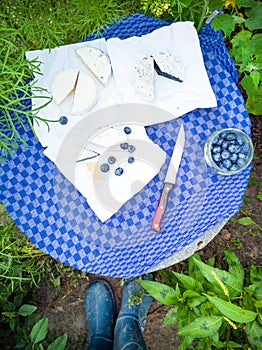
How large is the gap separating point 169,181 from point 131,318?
0.72 metres

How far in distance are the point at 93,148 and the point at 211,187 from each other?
14.3 inches

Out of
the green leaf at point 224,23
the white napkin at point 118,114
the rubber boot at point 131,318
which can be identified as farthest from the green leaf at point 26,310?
the green leaf at point 224,23

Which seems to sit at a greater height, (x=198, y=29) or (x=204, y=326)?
(x=198, y=29)

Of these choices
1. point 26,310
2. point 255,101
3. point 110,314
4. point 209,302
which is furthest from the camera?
point 110,314

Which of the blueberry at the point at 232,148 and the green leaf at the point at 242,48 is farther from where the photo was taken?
the green leaf at the point at 242,48

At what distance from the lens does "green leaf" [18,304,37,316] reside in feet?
5.85

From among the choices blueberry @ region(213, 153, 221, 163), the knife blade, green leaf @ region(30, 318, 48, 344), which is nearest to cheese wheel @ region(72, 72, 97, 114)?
the knife blade

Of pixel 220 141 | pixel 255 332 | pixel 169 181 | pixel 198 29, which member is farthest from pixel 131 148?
pixel 255 332

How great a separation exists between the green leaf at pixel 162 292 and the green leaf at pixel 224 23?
2.52 feet

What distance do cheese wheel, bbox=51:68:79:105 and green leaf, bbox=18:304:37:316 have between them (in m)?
0.85

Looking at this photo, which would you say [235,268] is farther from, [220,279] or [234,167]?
[234,167]

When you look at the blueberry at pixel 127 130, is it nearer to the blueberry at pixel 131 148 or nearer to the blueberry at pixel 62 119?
the blueberry at pixel 131 148

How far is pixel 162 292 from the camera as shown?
4.75 ft

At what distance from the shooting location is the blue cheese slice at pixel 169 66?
1.35 m
